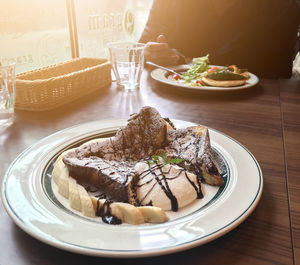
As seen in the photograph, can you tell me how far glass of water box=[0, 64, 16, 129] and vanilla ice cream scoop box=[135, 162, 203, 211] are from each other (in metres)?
0.77

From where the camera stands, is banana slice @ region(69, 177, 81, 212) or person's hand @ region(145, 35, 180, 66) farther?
person's hand @ region(145, 35, 180, 66)

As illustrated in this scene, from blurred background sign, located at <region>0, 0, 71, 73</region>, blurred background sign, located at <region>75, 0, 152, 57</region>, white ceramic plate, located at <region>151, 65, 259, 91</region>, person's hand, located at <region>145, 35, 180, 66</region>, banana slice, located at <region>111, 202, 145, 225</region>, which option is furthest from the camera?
blurred background sign, located at <region>75, 0, 152, 57</region>

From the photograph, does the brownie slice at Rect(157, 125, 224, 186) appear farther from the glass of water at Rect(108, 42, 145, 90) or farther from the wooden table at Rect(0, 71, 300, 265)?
the glass of water at Rect(108, 42, 145, 90)

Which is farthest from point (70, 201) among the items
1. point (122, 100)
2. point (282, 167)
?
point (122, 100)

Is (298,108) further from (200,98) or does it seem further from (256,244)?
(256,244)

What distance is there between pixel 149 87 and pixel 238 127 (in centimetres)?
79

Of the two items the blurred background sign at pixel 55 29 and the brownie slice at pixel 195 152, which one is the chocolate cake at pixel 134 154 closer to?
the brownie slice at pixel 195 152

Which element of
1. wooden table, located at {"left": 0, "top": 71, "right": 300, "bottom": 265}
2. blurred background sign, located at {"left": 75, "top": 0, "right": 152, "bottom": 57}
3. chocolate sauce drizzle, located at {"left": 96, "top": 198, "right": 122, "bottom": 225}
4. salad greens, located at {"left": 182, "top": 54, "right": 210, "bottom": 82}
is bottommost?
wooden table, located at {"left": 0, "top": 71, "right": 300, "bottom": 265}

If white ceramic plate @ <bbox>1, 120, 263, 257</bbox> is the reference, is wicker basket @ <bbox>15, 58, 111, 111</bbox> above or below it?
above

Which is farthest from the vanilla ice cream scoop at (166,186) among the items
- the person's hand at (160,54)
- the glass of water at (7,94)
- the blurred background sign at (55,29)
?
the blurred background sign at (55,29)

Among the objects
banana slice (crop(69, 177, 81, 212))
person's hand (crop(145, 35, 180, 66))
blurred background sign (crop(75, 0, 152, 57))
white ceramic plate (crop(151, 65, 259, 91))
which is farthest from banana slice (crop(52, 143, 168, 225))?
blurred background sign (crop(75, 0, 152, 57))

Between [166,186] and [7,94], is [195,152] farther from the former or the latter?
[7,94]

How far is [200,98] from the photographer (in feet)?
5.68

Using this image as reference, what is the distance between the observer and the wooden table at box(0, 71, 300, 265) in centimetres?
58
